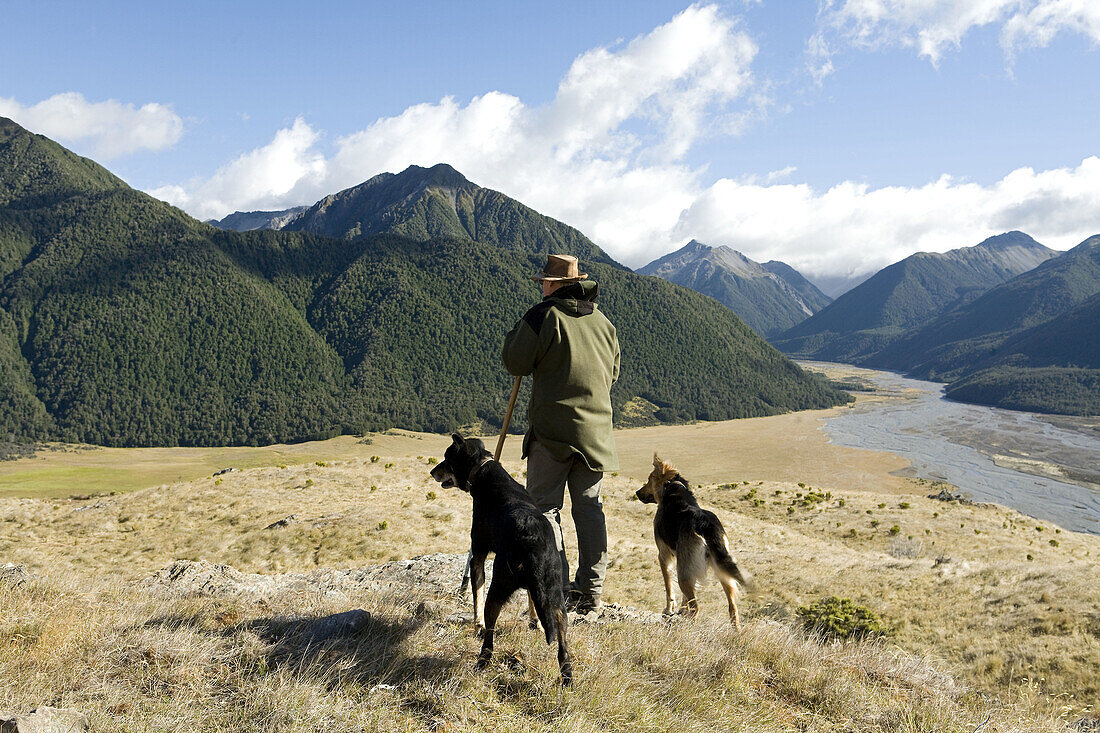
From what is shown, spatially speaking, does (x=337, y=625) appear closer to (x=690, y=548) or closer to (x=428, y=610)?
(x=428, y=610)

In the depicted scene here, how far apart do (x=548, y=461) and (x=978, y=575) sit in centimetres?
1094

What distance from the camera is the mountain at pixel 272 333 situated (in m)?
123

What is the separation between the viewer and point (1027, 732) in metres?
3.52

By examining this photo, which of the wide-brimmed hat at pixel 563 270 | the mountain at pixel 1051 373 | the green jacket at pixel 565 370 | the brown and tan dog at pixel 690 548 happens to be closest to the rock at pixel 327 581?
the green jacket at pixel 565 370

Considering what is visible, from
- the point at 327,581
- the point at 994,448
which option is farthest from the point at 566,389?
the point at 994,448

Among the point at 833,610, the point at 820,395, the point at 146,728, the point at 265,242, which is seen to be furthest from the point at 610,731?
the point at 265,242

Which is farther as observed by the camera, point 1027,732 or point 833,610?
point 833,610

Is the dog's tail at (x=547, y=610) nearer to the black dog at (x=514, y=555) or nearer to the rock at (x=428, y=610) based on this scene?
the black dog at (x=514, y=555)

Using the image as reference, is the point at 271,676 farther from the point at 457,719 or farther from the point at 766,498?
the point at 766,498

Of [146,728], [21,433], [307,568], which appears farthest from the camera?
[21,433]

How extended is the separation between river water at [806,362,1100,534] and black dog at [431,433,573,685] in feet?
204

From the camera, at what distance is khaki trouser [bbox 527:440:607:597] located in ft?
15.8

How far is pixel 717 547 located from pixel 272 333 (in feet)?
511

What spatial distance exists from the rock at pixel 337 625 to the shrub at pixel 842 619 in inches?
253
